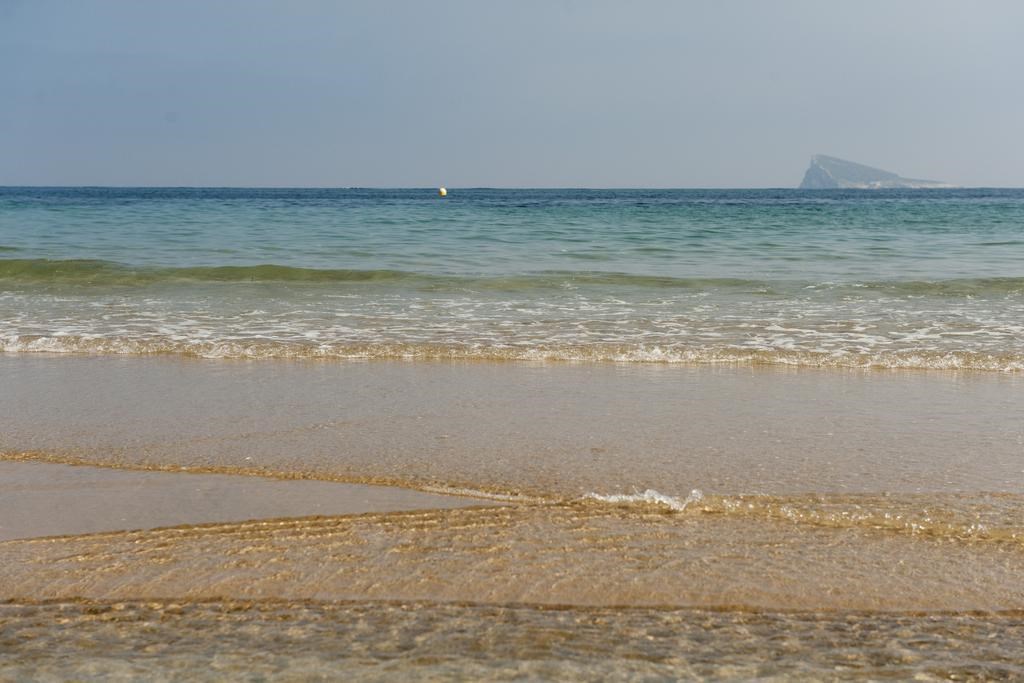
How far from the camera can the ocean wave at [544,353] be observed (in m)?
7.46

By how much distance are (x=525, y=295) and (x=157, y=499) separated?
8.37 meters

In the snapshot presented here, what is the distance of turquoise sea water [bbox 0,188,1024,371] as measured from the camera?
8141mm

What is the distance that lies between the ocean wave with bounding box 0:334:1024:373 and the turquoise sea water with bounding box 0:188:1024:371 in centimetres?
3

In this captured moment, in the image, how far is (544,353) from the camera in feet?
25.6

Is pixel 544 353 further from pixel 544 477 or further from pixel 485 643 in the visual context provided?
pixel 485 643

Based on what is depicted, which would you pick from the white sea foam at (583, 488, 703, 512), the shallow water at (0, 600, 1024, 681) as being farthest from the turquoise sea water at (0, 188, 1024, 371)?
the shallow water at (0, 600, 1024, 681)

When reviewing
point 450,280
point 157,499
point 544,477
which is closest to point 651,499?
point 544,477

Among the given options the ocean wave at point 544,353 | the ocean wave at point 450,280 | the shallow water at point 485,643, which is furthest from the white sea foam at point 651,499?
the ocean wave at point 450,280

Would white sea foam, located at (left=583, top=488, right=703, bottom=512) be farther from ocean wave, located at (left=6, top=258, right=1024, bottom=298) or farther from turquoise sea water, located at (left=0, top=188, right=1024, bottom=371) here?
ocean wave, located at (left=6, top=258, right=1024, bottom=298)

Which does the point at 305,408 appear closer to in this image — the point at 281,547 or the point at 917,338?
the point at 281,547

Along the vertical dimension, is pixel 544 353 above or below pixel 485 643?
below

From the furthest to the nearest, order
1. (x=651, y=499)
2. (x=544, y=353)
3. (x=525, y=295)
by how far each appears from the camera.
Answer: (x=525, y=295)
(x=544, y=353)
(x=651, y=499)

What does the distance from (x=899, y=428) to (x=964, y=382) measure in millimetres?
1898

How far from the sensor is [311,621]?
254cm
